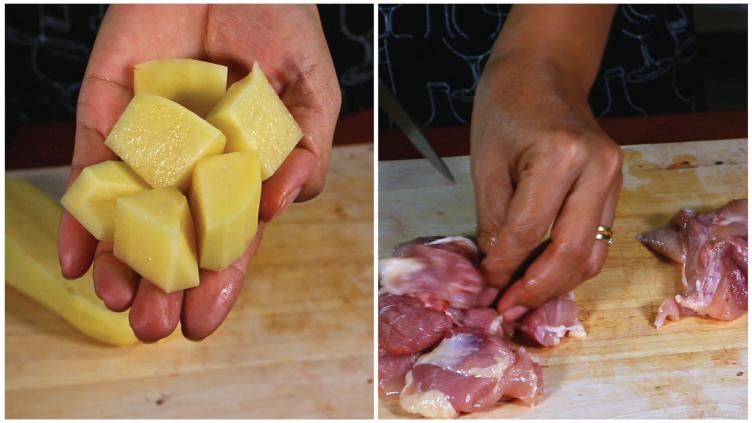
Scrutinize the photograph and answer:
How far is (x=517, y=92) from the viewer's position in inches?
45.1

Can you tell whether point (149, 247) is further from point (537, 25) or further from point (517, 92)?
point (537, 25)

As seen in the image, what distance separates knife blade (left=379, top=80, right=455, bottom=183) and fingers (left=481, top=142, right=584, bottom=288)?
17 centimetres

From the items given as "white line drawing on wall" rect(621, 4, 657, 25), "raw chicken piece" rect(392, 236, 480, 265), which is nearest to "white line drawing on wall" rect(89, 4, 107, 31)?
"raw chicken piece" rect(392, 236, 480, 265)

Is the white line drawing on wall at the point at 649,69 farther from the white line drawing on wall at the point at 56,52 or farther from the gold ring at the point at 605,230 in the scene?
the white line drawing on wall at the point at 56,52

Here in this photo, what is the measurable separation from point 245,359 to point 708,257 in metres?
0.81

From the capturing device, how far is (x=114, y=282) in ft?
3.22

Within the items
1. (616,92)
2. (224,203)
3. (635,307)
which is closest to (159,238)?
(224,203)

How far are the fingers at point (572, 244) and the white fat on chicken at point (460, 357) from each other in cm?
9

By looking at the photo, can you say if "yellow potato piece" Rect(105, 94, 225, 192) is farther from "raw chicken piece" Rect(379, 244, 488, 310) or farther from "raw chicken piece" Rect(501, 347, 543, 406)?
"raw chicken piece" Rect(501, 347, 543, 406)

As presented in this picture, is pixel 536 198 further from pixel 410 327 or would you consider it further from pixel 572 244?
pixel 410 327

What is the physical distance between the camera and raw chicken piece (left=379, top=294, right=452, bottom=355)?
1.11 meters

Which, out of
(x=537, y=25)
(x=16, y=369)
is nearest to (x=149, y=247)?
(x=16, y=369)

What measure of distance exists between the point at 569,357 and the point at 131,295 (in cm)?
64

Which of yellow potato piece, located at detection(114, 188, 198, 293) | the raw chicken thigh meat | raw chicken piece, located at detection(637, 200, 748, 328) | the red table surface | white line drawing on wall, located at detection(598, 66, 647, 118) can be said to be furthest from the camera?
white line drawing on wall, located at detection(598, 66, 647, 118)
